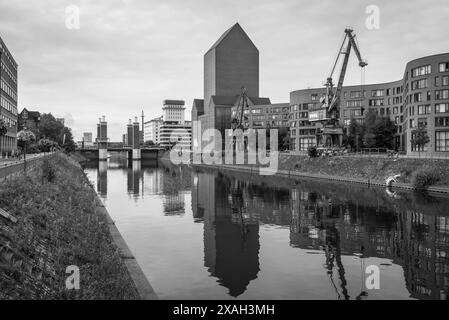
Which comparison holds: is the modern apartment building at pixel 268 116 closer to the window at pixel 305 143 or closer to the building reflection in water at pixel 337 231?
the window at pixel 305 143

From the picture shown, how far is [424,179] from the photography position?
48938 millimetres

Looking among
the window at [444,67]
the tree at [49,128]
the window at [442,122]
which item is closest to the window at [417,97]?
the window at [442,122]

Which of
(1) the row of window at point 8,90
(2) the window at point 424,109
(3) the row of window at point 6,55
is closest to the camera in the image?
(3) the row of window at point 6,55

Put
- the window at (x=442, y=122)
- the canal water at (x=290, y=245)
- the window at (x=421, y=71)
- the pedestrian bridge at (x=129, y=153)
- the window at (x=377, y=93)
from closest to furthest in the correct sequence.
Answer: the canal water at (x=290, y=245) < the window at (x=442, y=122) < the window at (x=421, y=71) < the window at (x=377, y=93) < the pedestrian bridge at (x=129, y=153)

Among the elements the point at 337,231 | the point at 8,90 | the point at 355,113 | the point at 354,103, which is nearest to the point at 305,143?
the point at 355,113

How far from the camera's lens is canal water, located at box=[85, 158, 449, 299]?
54.0 ft

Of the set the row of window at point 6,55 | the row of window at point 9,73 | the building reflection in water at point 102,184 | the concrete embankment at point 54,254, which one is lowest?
the building reflection in water at point 102,184

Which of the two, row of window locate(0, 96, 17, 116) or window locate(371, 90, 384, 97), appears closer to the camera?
row of window locate(0, 96, 17, 116)

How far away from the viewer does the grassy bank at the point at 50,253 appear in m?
11.3

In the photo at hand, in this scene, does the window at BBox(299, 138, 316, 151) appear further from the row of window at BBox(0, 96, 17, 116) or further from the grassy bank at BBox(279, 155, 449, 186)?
the row of window at BBox(0, 96, 17, 116)

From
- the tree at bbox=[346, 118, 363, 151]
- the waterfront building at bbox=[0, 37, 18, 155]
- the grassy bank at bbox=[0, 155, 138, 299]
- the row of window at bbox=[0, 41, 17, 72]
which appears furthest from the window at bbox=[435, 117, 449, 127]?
the row of window at bbox=[0, 41, 17, 72]

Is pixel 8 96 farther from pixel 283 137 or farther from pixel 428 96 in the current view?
pixel 283 137

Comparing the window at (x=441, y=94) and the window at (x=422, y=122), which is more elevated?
the window at (x=441, y=94)
